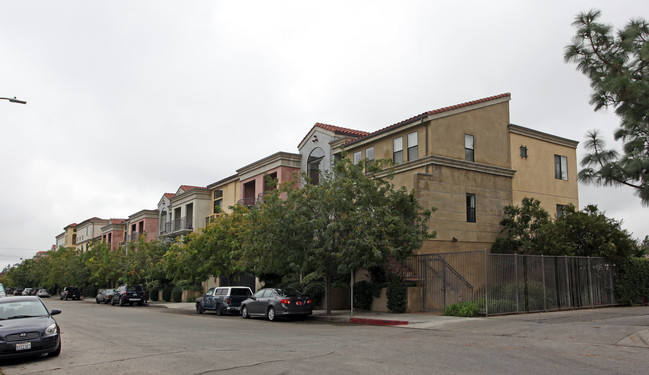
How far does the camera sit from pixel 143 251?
47.1 meters

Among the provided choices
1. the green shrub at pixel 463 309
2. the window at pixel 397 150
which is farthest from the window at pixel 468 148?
the green shrub at pixel 463 309

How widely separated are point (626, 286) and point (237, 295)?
19571 millimetres

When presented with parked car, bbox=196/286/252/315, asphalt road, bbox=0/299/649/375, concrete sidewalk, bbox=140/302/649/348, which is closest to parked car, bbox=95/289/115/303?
parked car, bbox=196/286/252/315

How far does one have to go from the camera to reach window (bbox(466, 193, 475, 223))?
28219 mm

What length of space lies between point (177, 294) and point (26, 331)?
34.3 meters

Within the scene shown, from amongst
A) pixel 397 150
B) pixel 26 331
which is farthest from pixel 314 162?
pixel 26 331

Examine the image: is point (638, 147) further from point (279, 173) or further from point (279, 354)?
point (279, 173)

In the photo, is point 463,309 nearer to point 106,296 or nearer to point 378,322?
point 378,322

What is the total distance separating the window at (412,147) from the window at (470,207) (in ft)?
11.6

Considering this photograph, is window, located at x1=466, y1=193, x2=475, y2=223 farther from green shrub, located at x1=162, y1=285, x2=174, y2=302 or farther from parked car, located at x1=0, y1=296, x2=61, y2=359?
green shrub, located at x1=162, y1=285, x2=174, y2=302

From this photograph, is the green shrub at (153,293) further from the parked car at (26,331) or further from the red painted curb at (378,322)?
the parked car at (26,331)

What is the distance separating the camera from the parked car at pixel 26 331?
1143 cm

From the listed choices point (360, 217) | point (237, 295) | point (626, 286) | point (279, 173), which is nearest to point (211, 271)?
point (237, 295)

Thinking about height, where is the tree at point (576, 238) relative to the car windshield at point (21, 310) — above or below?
above
